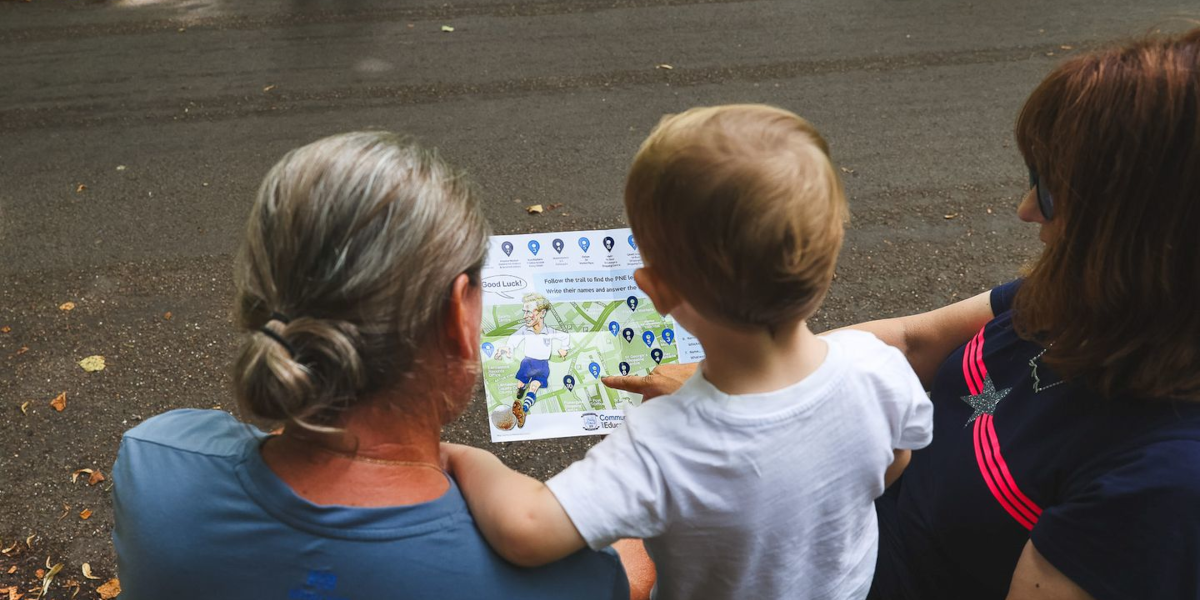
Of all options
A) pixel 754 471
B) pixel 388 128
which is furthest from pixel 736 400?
pixel 388 128

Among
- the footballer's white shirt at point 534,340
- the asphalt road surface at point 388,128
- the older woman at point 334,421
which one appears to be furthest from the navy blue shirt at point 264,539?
the asphalt road surface at point 388,128

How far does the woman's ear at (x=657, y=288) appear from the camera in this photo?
123cm

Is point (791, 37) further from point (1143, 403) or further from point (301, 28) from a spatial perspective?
point (1143, 403)

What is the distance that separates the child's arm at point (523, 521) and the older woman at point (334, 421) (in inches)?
1.0

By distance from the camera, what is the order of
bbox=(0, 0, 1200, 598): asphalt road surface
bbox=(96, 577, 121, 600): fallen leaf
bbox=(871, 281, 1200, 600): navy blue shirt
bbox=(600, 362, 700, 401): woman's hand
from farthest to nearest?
bbox=(0, 0, 1200, 598): asphalt road surface
bbox=(96, 577, 121, 600): fallen leaf
bbox=(600, 362, 700, 401): woman's hand
bbox=(871, 281, 1200, 600): navy blue shirt

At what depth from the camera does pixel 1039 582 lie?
134 cm

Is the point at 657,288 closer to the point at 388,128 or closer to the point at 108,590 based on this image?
the point at 108,590

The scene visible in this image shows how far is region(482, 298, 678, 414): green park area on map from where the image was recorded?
2197mm

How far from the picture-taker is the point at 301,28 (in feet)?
17.8

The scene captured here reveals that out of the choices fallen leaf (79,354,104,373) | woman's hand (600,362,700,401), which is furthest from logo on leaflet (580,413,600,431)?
fallen leaf (79,354,104,373)

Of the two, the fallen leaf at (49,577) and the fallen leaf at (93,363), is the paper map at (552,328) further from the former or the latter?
the fallen leaf at (93,363)

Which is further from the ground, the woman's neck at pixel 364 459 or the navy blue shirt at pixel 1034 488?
the woman's neck at pixel 364 459

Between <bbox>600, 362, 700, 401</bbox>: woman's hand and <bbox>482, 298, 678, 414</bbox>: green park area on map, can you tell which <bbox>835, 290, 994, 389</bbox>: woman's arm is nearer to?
<bbox>600, 362, 700, 401</bbox>: woman's hand

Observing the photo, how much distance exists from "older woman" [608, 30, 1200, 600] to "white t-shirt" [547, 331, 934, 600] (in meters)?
0.23
